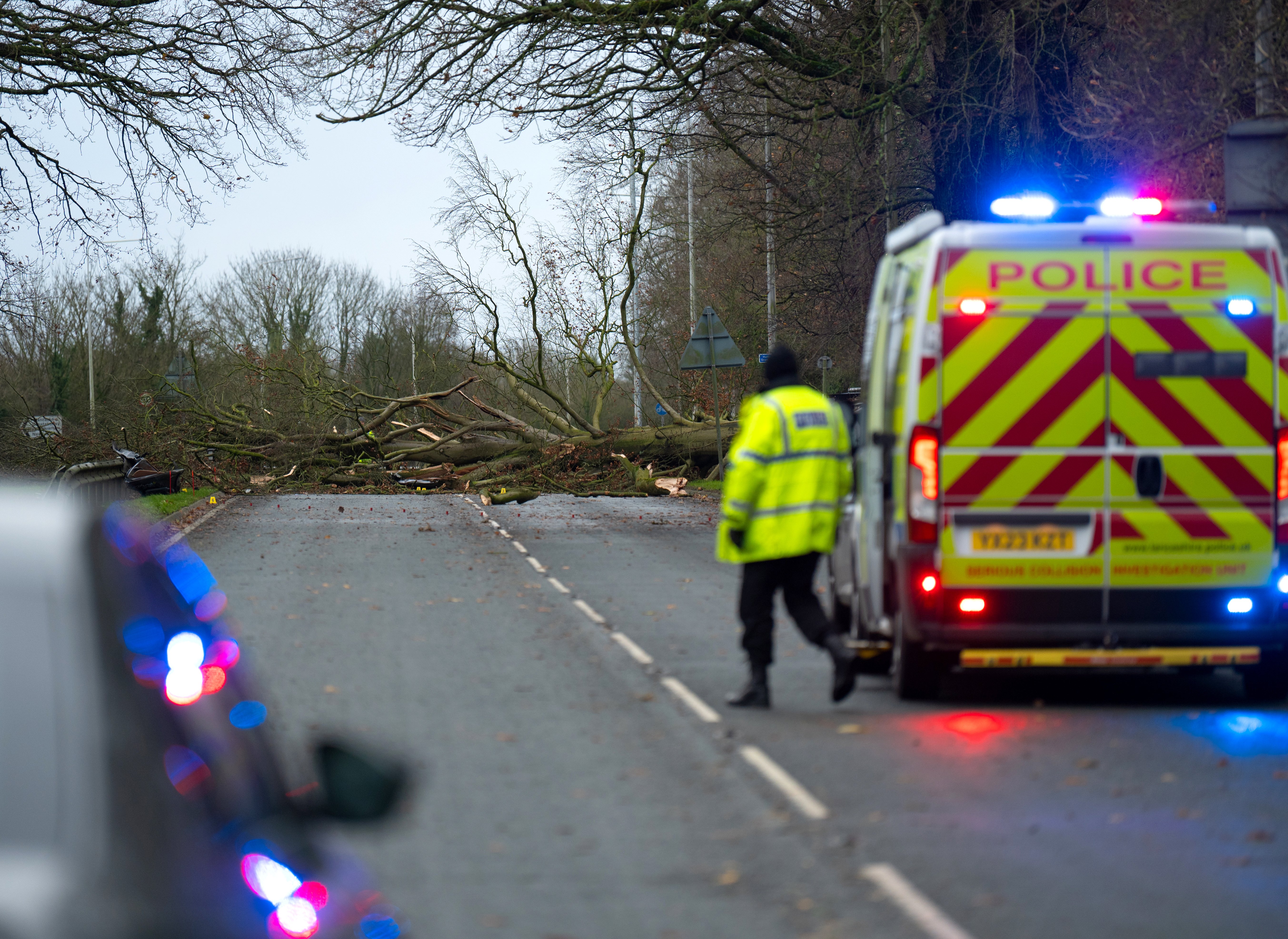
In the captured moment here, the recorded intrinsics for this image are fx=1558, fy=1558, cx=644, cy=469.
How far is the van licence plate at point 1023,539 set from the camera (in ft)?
26.3

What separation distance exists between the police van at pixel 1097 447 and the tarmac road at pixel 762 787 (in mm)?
547

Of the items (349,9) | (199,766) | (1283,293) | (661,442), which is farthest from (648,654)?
(661,442)

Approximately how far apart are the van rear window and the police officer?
164cm

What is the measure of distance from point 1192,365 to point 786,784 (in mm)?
3306

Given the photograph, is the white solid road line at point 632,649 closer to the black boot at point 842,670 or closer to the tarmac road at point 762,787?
the tarmac road at point 762,787

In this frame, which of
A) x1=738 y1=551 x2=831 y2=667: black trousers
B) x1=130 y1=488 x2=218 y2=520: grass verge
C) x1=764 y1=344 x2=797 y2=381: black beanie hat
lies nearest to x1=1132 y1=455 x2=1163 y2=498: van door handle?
x1=738 y1=551 x2=831 y2=667: black trousers

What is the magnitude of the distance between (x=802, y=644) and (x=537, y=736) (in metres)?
3.69

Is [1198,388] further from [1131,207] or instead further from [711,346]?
[711,346]

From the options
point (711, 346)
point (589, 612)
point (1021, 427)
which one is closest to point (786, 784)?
point (1021, 427)

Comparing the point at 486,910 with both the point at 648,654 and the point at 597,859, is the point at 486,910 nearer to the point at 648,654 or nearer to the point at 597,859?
the point at 597,859

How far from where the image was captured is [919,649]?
26.9 ft

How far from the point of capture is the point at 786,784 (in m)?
6.41

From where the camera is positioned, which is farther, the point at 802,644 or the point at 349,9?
the point at 349,9

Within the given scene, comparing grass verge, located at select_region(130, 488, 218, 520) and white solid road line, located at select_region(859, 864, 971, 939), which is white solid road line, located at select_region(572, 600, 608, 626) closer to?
white solid road line, located at select_region(859, 864, 971, 939)
